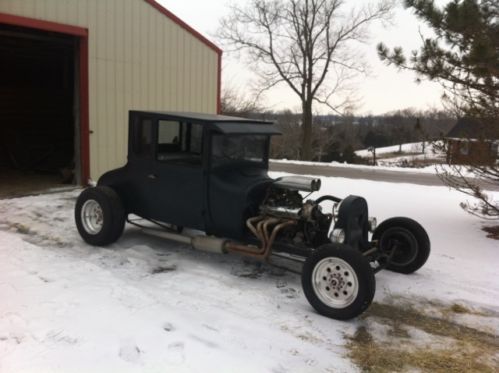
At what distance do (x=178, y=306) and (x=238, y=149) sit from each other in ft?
6.95

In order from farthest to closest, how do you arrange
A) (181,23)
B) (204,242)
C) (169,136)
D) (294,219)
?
1. (181,23)
2. (169,136)
3. (204,242)
4. (294,219)

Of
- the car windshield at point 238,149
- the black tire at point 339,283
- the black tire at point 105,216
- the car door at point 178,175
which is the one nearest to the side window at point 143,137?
the car door at point 178,175

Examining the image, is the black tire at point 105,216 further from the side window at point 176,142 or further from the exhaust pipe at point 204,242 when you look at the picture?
the side window at point 176,142

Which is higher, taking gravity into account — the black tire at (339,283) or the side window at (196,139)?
the side window at (196,139)

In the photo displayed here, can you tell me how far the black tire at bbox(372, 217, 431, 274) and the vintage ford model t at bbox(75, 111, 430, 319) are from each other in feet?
0.04

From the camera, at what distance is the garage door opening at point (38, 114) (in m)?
10.7

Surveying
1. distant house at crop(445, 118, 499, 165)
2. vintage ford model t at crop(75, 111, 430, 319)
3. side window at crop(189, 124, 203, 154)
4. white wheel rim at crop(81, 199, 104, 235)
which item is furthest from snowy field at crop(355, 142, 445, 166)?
white wheel rim at crop(81, 199, 104, 235)

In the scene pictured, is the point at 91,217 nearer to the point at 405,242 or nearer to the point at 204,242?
the point at 204,242

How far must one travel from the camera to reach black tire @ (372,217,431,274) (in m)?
5.43

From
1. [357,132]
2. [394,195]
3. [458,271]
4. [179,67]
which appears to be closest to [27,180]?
[179,67]

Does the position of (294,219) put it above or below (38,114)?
below

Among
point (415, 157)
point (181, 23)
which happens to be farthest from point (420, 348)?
point (415, 157)

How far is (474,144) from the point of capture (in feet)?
24.7

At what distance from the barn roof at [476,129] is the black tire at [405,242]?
2.81 metres
